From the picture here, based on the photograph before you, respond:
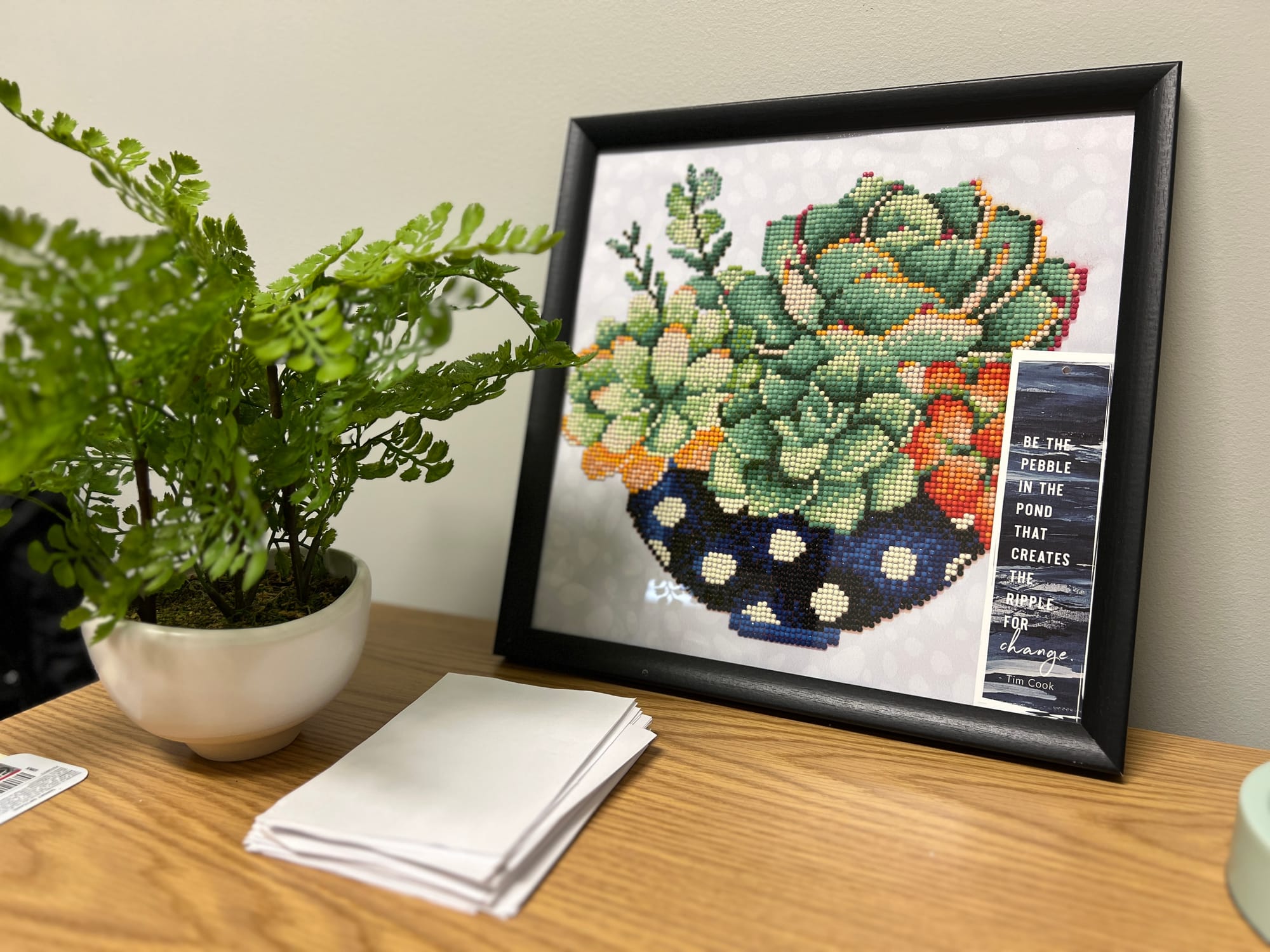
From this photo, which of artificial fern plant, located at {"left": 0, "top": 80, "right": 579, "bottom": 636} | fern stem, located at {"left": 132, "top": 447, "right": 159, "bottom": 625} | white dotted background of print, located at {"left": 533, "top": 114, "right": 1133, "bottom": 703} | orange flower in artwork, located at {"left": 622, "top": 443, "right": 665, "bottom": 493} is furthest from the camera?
orange flower in artwork, located at {"left": 622, "top": 443, "right": 665, "bottom": 493}

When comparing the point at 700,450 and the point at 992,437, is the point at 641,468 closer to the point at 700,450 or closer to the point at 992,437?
the point at 700,450

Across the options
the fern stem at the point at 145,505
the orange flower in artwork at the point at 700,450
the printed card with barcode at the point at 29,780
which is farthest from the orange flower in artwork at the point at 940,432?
the printed card with barcode at the point at 29,780

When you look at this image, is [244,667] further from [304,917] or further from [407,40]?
[407,40]

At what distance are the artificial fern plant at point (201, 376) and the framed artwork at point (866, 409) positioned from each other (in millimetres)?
171

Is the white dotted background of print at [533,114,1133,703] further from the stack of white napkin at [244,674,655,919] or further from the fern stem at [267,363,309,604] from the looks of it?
the fern stem at [267,363,309,604]

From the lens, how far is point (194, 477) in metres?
0.53

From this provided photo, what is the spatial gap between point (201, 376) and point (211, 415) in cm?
3

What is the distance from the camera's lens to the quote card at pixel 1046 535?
0.63 metres

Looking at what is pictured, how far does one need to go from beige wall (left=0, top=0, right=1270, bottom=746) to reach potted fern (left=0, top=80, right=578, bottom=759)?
1.04 ft

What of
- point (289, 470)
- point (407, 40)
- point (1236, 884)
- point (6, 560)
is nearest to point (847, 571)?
point (1236, 884)

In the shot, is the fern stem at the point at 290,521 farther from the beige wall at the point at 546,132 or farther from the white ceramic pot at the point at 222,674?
the beige wall at the point at 546,132

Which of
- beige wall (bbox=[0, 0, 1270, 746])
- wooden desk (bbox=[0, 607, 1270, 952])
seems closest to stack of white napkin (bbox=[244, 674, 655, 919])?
wooden desk (bbox=[0, 607, 1270, 952])

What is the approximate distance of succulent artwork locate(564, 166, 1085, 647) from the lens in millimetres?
675

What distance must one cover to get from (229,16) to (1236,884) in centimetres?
122
